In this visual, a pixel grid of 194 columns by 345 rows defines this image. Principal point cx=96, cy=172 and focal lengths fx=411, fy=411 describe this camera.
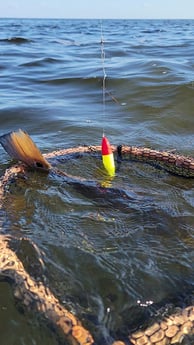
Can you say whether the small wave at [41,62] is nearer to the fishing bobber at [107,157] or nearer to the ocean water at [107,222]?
the ocean water at [107,222]

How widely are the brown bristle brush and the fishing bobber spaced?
74cm

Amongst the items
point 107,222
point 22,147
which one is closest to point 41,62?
point 22,147

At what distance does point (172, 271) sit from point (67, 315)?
1.02 metres

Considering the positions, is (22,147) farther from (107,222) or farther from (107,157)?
(107,222)

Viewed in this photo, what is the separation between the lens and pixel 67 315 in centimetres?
273

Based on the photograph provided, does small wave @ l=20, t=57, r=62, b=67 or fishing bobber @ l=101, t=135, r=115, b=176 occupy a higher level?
fishing bobber @ l=101, t=135, r=115, b=176

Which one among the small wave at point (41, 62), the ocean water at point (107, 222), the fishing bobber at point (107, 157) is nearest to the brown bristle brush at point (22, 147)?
the ocean water at point (107, 222)

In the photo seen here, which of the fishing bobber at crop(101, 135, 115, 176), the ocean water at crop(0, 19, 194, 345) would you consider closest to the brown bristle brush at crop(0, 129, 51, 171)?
the ocean water at crop(0, 19, 194, 345)

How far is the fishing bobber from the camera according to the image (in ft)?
15.6

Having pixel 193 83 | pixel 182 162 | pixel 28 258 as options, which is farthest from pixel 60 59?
pixel 28 258

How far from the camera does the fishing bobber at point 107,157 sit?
4.75 metres

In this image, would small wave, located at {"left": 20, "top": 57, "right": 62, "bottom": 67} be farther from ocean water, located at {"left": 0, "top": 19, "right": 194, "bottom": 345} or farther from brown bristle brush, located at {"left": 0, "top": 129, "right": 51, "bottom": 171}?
brown bristle brush, located at {"left": 0, "top": 129, "right": 51, "bottom": 171}

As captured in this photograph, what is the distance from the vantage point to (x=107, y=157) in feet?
15.8

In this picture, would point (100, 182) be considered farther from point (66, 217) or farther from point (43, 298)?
point (43, 298)
